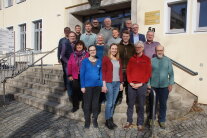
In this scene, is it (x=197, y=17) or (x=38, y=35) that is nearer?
(x=197, y=17)

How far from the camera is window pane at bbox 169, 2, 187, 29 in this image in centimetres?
666

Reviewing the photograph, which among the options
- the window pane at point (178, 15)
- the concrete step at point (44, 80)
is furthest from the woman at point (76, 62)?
the window pane at point (178, 15)

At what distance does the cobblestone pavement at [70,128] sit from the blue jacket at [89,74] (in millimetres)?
968

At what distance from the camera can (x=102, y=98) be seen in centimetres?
549

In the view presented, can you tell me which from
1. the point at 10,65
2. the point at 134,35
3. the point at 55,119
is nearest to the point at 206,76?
the point at 134,35

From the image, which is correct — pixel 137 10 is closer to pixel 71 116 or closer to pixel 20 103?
pixel 71 116

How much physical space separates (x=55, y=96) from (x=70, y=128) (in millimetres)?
1881

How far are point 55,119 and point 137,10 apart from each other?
4446 millimetres

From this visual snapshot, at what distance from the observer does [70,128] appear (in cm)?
474

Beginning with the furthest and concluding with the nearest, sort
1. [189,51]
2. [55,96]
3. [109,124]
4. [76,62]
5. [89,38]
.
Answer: [55,96] → [189,51] → [89,38] → [76,62] → [109,124]

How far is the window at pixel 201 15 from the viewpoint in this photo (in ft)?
20.3

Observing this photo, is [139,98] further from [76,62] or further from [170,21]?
[170,21]

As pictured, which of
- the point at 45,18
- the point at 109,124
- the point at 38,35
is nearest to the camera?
the point at 109,124

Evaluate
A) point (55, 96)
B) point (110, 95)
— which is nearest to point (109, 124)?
point (110, 95)
